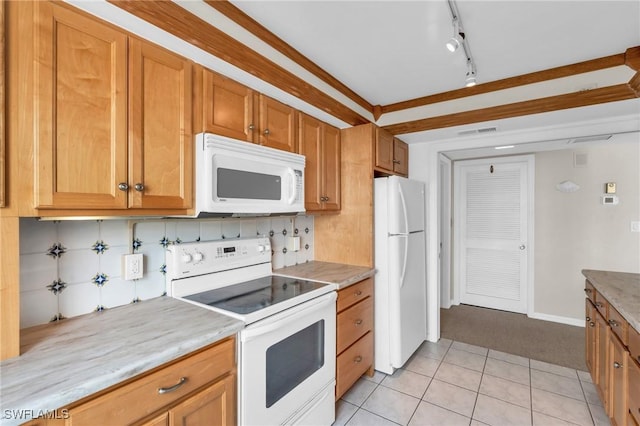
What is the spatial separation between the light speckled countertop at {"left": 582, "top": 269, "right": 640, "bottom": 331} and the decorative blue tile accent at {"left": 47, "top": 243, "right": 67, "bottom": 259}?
2.59 metres

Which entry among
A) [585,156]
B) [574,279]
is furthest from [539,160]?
[574,279]

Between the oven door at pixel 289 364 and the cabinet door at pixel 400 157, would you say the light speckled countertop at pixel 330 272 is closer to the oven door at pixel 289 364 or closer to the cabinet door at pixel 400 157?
the oven door at pixel 289 364

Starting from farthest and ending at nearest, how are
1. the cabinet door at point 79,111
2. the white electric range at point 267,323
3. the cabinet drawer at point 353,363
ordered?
the cabinet drawer at point 353,363
the white electric range at point 267,323
the cabinet door at point 79,111

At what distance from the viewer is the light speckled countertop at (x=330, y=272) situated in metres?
2.10

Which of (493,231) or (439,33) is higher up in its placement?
(439,33)

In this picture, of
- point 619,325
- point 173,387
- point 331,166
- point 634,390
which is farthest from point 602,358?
point 173,387

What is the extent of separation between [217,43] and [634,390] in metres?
2.61

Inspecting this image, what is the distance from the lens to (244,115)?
5.68ft

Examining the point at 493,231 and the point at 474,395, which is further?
the point at 493,231

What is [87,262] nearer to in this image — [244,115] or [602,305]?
[244,115]

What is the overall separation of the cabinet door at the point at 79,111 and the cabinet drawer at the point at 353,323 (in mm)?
1542

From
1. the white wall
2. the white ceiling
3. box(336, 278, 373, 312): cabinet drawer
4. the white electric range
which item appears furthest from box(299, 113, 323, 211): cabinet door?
the white wall

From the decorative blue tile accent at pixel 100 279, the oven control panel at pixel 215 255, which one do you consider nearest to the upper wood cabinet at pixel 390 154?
the oven control panel at pixel 215 255

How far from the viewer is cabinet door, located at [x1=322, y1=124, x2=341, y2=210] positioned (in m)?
2.43
